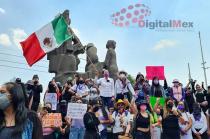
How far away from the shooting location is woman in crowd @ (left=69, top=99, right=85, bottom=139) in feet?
31.0

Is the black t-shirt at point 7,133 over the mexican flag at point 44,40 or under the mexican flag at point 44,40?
under

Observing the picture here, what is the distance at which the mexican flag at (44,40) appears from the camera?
47.2 feet

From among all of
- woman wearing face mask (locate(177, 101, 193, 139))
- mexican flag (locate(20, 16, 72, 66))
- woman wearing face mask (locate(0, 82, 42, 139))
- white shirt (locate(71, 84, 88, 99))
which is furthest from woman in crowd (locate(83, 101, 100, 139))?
mexican flag (locate(20, 16, 72, 66))

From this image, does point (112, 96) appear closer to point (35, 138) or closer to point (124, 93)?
point (124, 93)

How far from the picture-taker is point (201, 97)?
12.7 meters

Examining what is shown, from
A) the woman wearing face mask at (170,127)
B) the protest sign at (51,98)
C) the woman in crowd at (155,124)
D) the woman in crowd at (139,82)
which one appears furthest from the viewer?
the woman in crowd at (139,82)

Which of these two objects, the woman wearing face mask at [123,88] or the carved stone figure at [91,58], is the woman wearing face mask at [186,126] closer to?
the woman wearing face mask at [123,88]

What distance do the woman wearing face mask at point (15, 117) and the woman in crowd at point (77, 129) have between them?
6112 millimetres

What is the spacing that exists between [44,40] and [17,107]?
11.6 metres

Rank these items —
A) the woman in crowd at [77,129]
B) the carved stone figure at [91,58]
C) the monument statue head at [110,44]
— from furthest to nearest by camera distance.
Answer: the carved stone figure at [91,58], the monument statue head at [110,44], the woman in crowd at [77,129]

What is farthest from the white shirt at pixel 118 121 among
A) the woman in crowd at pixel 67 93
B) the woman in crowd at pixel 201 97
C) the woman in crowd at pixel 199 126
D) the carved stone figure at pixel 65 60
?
the carved stone figure at pixel 65 60

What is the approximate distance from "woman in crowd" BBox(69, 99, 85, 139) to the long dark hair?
6.13m

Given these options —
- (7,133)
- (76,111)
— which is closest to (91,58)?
(76,111)

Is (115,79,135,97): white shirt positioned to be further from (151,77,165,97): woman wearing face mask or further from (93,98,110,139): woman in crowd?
(93,98,110,139): woman in crowd
